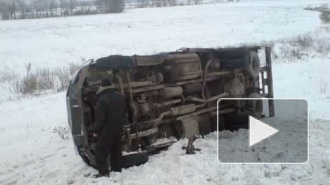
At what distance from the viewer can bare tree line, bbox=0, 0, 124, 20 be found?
2569 inches

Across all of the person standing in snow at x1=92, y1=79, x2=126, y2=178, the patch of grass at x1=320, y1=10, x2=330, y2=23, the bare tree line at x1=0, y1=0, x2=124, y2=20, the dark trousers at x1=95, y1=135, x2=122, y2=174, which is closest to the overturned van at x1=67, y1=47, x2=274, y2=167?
the dark trousers at x1=95, y1=135, x2=122, y2=174

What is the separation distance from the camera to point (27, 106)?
14250mm

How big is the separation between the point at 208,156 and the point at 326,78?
34.5 feet

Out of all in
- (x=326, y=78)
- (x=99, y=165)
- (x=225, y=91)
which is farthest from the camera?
(x=326, y=78)

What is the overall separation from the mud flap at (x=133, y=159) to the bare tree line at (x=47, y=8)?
61158 mm

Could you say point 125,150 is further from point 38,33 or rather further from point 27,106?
point 38,33

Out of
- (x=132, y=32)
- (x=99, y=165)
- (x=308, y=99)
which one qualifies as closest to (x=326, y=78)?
(x=308, y=99)

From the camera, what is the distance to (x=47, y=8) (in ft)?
253

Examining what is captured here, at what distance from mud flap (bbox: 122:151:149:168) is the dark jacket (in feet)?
1.73

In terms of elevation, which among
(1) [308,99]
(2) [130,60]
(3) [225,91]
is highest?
(2) [130,60]

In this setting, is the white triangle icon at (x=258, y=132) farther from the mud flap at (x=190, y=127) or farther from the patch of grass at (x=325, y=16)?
the patch of grass at (x=325, y=16)

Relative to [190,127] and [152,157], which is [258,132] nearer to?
[190,127]
